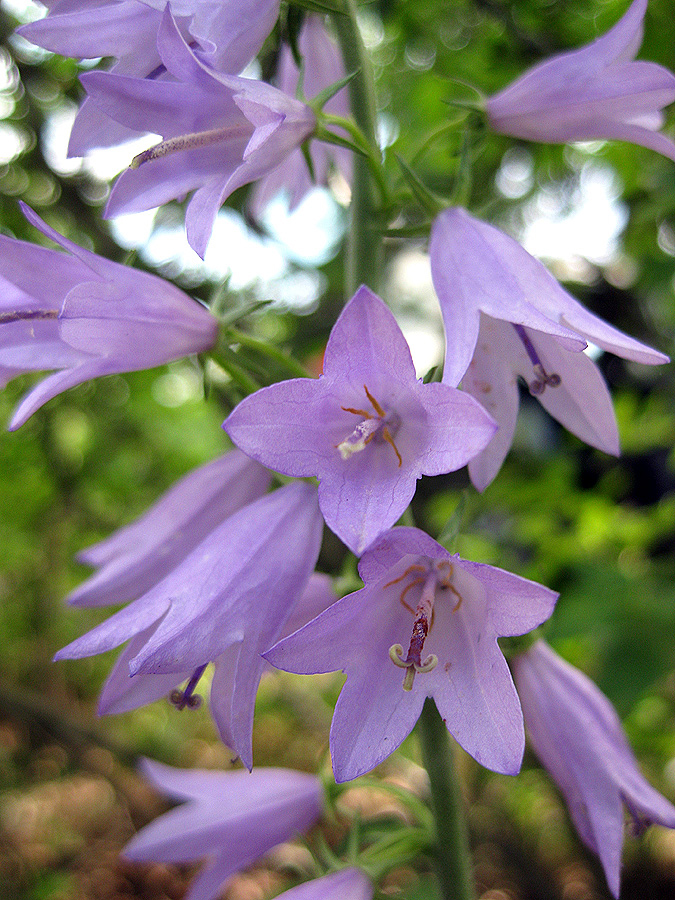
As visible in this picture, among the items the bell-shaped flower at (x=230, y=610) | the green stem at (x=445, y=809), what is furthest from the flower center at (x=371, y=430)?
the green stem at (x=445, y=809)

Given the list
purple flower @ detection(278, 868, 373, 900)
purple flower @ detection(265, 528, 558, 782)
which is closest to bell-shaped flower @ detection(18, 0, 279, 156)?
purple flower @ detection(265, 528, 558, 782)

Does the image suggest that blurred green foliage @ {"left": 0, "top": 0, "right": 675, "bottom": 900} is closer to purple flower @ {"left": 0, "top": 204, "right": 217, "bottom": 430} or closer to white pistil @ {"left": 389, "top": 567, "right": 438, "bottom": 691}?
purple flower @ {"left": 0, "top": 204, "right": 217, "bottom": 430}

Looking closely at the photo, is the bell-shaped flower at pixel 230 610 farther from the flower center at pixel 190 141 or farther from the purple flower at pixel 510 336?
the flower center at pixel 190 141

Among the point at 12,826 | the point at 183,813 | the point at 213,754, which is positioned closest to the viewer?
the point at 183,813

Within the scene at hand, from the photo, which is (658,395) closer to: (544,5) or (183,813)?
(544,5)

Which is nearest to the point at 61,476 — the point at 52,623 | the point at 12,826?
the point at 52,623

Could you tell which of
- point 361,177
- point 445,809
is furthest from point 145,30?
point 445,809
